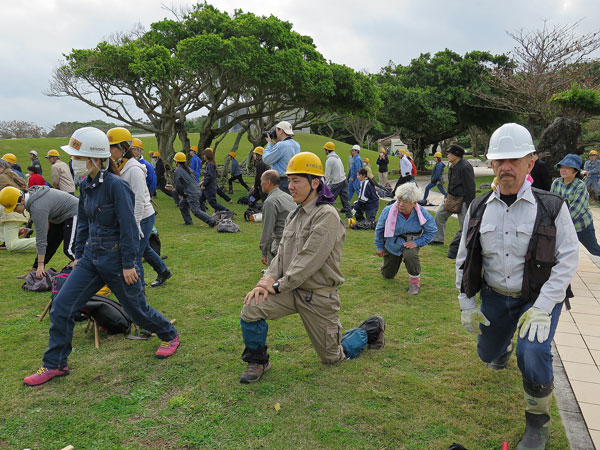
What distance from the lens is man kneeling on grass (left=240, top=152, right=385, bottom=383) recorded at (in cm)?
349

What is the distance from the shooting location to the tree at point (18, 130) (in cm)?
3534

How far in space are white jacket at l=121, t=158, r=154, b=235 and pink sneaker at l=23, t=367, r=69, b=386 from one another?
1.78m

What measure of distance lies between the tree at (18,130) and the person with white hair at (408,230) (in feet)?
127

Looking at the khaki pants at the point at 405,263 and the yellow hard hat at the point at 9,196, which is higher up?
the yellow hard hat at the point at 9,196

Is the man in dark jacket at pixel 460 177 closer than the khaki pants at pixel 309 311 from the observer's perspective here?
No

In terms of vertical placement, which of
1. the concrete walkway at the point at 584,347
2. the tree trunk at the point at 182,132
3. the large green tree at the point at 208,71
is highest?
the large green tree at the point at 208,71

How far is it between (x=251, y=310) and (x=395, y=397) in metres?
1.36

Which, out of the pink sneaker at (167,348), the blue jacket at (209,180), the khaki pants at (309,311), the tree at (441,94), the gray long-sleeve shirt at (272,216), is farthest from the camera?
the tree at (441,94)

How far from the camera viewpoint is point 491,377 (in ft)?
12.4

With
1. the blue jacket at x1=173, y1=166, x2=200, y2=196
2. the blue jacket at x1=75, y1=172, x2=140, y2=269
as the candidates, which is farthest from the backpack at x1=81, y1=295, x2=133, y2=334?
the blue jacket at x1=173, y1=166, x2=200, y2=196

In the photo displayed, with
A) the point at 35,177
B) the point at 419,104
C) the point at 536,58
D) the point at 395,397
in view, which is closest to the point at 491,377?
the point at 395,397

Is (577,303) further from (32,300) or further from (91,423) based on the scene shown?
(32,300)

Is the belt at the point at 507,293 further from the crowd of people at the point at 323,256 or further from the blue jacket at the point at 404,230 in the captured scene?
the blue jacket at the point at 404,230

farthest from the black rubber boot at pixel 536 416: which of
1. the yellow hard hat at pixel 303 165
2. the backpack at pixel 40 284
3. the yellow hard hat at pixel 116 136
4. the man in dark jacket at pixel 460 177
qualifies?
the backpack at pixel 40 284
